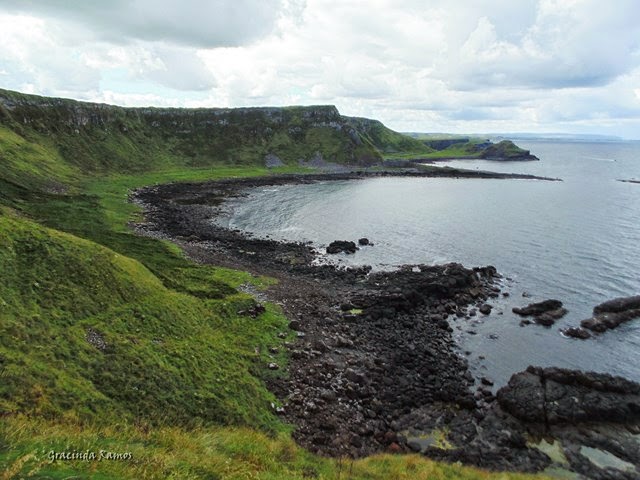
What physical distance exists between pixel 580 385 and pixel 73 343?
118ft

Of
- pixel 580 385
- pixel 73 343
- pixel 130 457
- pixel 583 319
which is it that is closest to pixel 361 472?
pixel 130 457

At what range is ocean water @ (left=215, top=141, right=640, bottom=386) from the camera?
4103 centimetres

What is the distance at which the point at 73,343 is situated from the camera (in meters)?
25.4

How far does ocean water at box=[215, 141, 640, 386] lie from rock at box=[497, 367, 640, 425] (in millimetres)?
3579

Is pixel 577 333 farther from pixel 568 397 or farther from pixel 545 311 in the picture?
pixel 568 397

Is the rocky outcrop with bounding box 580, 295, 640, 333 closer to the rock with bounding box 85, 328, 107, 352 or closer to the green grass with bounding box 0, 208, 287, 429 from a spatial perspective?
the green grass with bounding box 0, 208, 287, 429

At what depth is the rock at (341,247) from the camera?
70.8 metres

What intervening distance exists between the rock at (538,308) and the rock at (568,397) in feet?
48.8

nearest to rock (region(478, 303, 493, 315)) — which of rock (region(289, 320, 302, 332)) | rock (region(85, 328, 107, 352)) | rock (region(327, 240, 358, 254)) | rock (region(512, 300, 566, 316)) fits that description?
rock (region(512, 300, 566, 316))

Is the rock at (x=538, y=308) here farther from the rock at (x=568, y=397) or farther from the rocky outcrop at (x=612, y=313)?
the rock at (x=568, y=397)

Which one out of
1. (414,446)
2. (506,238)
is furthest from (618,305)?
(414,446)

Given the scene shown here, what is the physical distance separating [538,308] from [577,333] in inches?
229

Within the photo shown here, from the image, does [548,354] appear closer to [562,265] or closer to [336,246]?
[562,265]

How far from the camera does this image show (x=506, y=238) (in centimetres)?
8162
